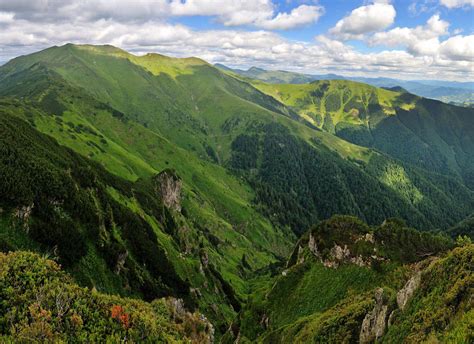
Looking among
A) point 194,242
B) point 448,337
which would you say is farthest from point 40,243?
point 194,242

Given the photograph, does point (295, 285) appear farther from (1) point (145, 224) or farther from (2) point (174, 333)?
(2) point (174, 333)

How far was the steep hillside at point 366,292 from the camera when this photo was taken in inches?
1261

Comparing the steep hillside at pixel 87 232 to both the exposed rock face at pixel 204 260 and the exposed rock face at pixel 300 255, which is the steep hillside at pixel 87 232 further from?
the exposed rock face at pixel 300 255

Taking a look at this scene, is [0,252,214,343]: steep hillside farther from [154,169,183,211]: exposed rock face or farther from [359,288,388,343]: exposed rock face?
[154,169,183,211]: exposed rock face

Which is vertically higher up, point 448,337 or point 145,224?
point 448,337

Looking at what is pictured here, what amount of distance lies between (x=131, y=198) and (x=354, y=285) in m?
87.6

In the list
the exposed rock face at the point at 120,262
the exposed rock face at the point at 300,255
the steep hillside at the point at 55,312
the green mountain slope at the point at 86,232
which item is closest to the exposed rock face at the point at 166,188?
the green mountain slope at the point at 86,232

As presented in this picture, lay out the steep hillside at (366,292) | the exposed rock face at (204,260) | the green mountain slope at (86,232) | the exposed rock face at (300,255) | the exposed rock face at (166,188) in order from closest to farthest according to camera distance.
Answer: the steep hillside at (366,292), the green mountain slope at (86,232), the exposed rock face at (300,255), the exposed rock face at (204,260), the exposed rock face at (166,188)

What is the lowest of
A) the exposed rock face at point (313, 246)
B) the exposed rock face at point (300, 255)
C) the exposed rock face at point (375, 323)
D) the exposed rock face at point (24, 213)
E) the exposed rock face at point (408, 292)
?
the exposed rock face at point (300, 255)

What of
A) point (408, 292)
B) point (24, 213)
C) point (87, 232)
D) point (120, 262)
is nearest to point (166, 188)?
point (120, 262)

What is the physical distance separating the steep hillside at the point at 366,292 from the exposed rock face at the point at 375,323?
12 centimetres

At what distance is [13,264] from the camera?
100 feet

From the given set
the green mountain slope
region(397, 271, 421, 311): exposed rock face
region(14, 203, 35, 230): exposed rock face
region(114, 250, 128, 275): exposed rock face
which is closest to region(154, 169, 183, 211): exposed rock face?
the green mountain slope

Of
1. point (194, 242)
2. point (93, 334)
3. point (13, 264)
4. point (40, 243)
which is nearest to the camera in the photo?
point (93, 334)
